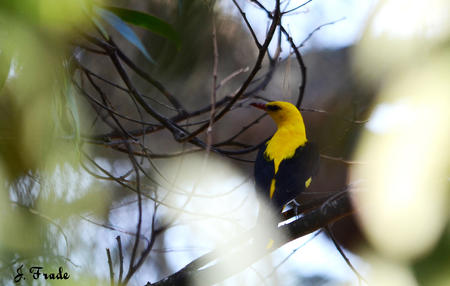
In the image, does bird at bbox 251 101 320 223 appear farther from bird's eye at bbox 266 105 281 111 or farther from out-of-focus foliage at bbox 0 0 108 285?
out-of-focus foliage at bbox 0 0 108 285

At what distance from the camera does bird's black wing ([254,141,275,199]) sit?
2270mm

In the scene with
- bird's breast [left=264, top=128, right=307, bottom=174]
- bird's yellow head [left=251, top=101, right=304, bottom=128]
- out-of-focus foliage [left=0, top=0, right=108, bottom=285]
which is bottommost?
out-of-focus foliage [left=0, top=0, right=108, bottom=285]

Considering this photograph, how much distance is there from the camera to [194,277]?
1549 millimetres

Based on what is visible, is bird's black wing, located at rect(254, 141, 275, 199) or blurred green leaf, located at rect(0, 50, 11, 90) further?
bird's black wing, located at rect(254, 141, 275, 199)

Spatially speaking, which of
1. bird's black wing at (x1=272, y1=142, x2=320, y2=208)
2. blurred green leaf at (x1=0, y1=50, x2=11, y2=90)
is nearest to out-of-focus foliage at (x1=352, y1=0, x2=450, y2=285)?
bird's black wing at (x1=272, y1=142, x2=320, y2=208)

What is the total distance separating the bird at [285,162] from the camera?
2221mm

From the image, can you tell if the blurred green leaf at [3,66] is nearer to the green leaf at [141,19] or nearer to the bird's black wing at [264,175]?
the green leaf at [141,19]

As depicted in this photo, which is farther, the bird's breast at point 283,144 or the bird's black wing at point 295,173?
the bird's breast at point 283,144

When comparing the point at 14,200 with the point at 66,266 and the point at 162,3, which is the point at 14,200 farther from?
the point at 162,3
